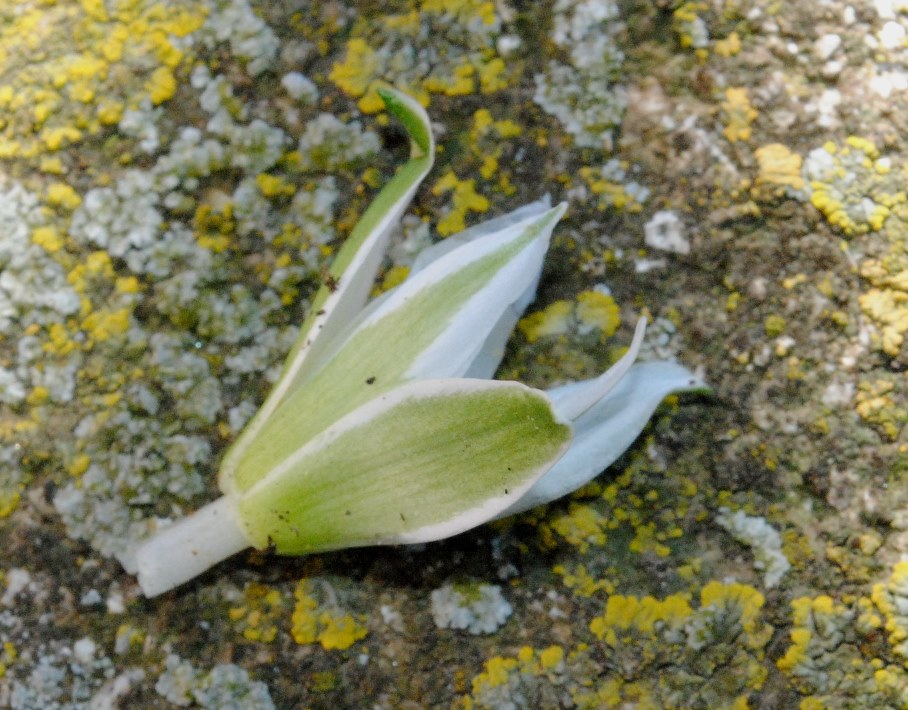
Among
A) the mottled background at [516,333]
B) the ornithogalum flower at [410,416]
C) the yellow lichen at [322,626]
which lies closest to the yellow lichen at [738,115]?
the mottled background at [516,333]

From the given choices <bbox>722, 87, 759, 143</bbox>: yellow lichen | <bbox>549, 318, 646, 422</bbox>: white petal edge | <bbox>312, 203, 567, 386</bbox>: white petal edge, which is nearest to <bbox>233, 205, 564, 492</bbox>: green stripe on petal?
<bbox>312, 203, 567, 386</bbox>: white petal edge

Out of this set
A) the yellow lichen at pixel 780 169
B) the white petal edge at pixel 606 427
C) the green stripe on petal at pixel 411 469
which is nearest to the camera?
the green stripe on petal at pixel 411 469

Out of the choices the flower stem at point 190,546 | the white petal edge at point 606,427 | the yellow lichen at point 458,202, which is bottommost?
the white petal edge at point 606,427

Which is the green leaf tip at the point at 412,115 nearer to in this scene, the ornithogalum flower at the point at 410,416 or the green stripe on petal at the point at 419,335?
the ornithogalum flower at the point at 410,416

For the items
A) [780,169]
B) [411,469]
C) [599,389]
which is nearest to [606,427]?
[599,389]

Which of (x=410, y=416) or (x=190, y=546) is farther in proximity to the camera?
(x=190, y=546)

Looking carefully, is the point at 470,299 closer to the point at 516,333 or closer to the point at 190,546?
Answer: the point at 516,333

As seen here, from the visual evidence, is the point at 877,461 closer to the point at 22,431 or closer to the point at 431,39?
the point at 431,39

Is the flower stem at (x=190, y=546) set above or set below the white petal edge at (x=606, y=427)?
above
